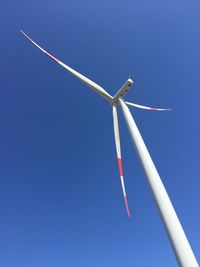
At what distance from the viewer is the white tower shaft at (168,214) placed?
27.7 feet

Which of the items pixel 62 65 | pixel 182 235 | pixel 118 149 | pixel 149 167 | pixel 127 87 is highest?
pixel 62 65

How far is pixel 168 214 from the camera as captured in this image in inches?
383

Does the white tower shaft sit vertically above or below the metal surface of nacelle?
below

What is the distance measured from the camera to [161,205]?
10.0 m

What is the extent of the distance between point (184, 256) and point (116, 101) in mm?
13622

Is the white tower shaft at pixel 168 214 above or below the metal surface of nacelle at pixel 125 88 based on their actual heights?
below

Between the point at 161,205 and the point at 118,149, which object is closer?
the point at 161,205

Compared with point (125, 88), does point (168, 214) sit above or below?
below

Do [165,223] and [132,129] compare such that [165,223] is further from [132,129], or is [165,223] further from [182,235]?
[132,129]

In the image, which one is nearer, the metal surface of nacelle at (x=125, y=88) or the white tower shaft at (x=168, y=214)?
the white tower shaft at (x=168, y=214)

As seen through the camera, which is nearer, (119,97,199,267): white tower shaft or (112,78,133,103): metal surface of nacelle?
(119,97,199,267): white tower shaft

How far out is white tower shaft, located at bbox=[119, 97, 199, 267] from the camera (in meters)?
8.45

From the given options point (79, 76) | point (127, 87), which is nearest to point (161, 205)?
point (127, 87)

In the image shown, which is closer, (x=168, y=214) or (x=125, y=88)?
(x=168, y=214)
